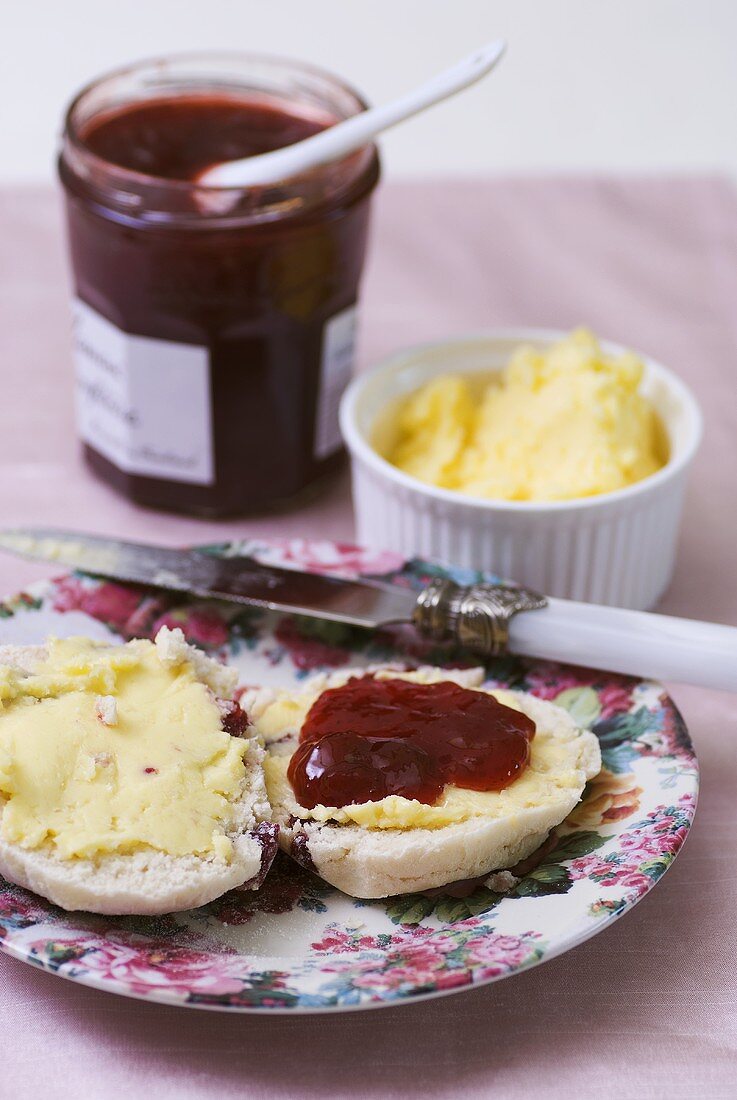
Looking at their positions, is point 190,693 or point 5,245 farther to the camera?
point 5,245

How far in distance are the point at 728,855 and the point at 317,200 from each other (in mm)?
1354

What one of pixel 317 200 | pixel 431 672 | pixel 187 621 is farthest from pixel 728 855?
pixel 317 200

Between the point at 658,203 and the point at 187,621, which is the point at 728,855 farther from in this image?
the point at 658,203

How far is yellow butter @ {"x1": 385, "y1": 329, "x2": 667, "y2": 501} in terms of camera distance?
8.13ft

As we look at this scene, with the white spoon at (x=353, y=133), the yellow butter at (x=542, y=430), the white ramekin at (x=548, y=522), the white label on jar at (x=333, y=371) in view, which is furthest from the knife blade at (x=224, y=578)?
the white spoon at (x=353, y=133)

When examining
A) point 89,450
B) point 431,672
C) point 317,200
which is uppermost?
point 317,200

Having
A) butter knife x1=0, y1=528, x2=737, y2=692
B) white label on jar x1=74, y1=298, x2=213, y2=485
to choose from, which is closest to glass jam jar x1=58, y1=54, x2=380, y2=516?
white label on jar x1=74, y1=298, x2=213, y2=485

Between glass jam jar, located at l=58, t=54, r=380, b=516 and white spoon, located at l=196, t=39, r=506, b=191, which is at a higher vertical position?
white spoon, located at l=196, t=39, r=506, b=191

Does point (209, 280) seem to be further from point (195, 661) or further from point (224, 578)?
point (195, 661)

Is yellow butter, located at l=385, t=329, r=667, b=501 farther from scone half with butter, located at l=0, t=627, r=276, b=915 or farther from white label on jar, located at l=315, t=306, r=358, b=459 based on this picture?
scone half with butter, located at l=0, t=627, r=276, b=915

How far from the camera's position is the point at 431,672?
2127mm

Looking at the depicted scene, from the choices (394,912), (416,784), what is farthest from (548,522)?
(394,912)

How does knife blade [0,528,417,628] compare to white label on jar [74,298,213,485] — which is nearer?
knife blade [0,528,417,628]

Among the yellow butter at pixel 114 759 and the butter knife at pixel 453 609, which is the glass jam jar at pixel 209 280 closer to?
the butter knife at pixel 453 609
